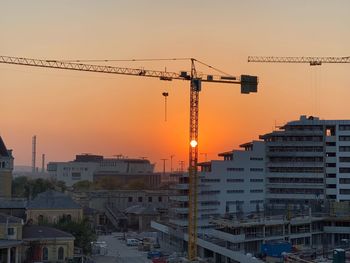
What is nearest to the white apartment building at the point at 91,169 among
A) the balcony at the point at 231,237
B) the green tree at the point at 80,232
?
the balcony at the point at 231,237

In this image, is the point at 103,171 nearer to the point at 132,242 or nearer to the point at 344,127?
the point at 132,242

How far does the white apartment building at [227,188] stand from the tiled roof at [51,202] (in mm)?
11059

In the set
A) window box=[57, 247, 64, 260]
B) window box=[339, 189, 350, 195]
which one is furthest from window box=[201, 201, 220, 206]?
window box=[57, 247, 64, 260]

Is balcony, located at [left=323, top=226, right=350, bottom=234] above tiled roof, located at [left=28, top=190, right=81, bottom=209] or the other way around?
the other way around

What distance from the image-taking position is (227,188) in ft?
182

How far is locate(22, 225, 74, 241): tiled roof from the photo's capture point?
116 feet

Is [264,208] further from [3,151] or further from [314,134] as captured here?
[3,151]

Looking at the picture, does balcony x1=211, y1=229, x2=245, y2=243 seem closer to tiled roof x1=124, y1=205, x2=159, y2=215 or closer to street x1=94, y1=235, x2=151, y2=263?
street x1=94, y1=235, x2=151, y2=263

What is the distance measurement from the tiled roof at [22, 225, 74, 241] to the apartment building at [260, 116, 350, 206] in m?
28.0

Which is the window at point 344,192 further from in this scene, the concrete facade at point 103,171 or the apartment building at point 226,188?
the concrete facade at point 103,171

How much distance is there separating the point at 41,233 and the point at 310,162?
30747mm

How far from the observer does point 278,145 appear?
58156mm

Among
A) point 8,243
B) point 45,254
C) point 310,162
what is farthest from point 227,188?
point 8,243

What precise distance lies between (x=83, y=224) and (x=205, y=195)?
54.6 feet
